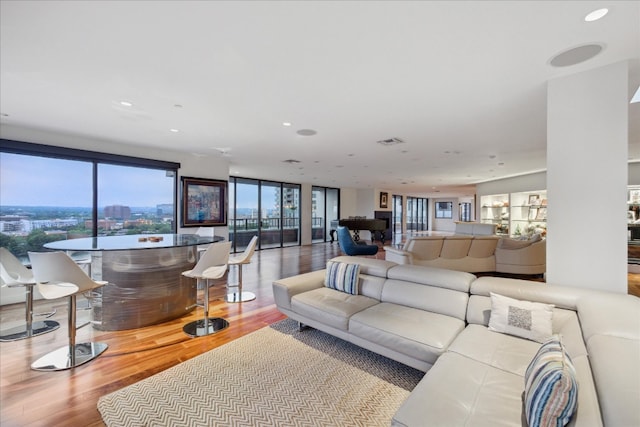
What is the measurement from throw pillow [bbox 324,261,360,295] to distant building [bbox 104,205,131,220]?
4496 millimetres

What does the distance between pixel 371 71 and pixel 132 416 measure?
3.22 m

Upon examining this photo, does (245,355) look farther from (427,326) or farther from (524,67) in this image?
(524,67)

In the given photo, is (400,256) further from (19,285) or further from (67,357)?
(19,285)

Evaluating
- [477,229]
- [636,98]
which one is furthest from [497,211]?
[636,98]

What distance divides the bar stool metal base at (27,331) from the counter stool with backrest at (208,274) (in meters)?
1.56

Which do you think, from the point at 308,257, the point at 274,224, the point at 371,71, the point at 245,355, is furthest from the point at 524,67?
the point at 274,224

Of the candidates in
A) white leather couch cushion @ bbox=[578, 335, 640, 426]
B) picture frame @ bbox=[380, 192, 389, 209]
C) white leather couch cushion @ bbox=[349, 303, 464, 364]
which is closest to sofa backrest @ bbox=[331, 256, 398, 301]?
white leather couch cushion @ bbox=[349, 303, 464, 364]

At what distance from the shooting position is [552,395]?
3.73 feet

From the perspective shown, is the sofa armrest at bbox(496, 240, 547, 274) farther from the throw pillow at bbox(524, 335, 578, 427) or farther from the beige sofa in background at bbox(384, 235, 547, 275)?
the throw pillow at bbox(524, 335, 578, 427)

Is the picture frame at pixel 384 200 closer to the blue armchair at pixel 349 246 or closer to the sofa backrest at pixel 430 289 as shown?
the blue armchair at pixel 349 246

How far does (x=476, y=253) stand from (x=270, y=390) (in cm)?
535

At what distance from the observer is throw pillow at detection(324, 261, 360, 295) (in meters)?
3.27

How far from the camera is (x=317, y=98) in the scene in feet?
10.1

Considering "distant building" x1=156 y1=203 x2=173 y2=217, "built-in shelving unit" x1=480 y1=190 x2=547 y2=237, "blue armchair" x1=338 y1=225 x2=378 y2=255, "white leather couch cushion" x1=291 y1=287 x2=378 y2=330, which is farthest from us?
"built-in shelving unit" x1=480 y1=190 x2=547 y2=237
